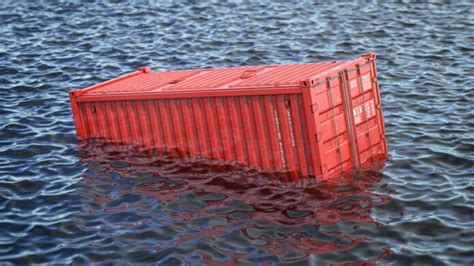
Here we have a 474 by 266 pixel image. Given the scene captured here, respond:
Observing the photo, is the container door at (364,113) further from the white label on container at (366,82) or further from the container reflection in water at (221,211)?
the container reflection in water at (221,211)

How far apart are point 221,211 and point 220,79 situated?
398 cm

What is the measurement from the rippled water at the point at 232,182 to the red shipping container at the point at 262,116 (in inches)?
17.5

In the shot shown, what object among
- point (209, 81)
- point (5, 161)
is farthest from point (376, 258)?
point (5, 161)

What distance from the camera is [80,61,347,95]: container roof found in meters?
17.1

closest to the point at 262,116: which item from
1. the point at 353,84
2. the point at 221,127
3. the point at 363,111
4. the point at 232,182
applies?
the point at 221,127

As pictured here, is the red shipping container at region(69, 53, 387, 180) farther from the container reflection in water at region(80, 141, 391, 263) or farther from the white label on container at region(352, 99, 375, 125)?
the container reflection in water at region(80, 141, 391, 263)

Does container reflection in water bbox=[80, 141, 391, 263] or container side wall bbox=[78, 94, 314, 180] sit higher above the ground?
container side wall bbox=[78, 94, 314, 180]

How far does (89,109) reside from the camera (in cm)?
1947

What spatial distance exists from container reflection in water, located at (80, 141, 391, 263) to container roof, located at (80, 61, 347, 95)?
1723 mm

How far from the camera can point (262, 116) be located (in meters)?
16.8

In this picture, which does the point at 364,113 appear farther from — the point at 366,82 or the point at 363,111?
the point at 366,82

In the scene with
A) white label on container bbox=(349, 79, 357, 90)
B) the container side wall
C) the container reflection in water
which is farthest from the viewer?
white label on container bbox=(349, 79, 357, 90)

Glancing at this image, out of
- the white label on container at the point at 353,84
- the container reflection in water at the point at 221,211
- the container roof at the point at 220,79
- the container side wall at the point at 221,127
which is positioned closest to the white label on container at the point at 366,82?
the white label on container at the point at 353,84

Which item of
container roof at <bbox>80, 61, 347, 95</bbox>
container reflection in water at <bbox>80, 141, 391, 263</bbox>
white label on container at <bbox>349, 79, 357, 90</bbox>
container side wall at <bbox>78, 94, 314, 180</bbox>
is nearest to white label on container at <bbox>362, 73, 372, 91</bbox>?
white label on container at <bbox>349, 79, 357, 90</bbox>
